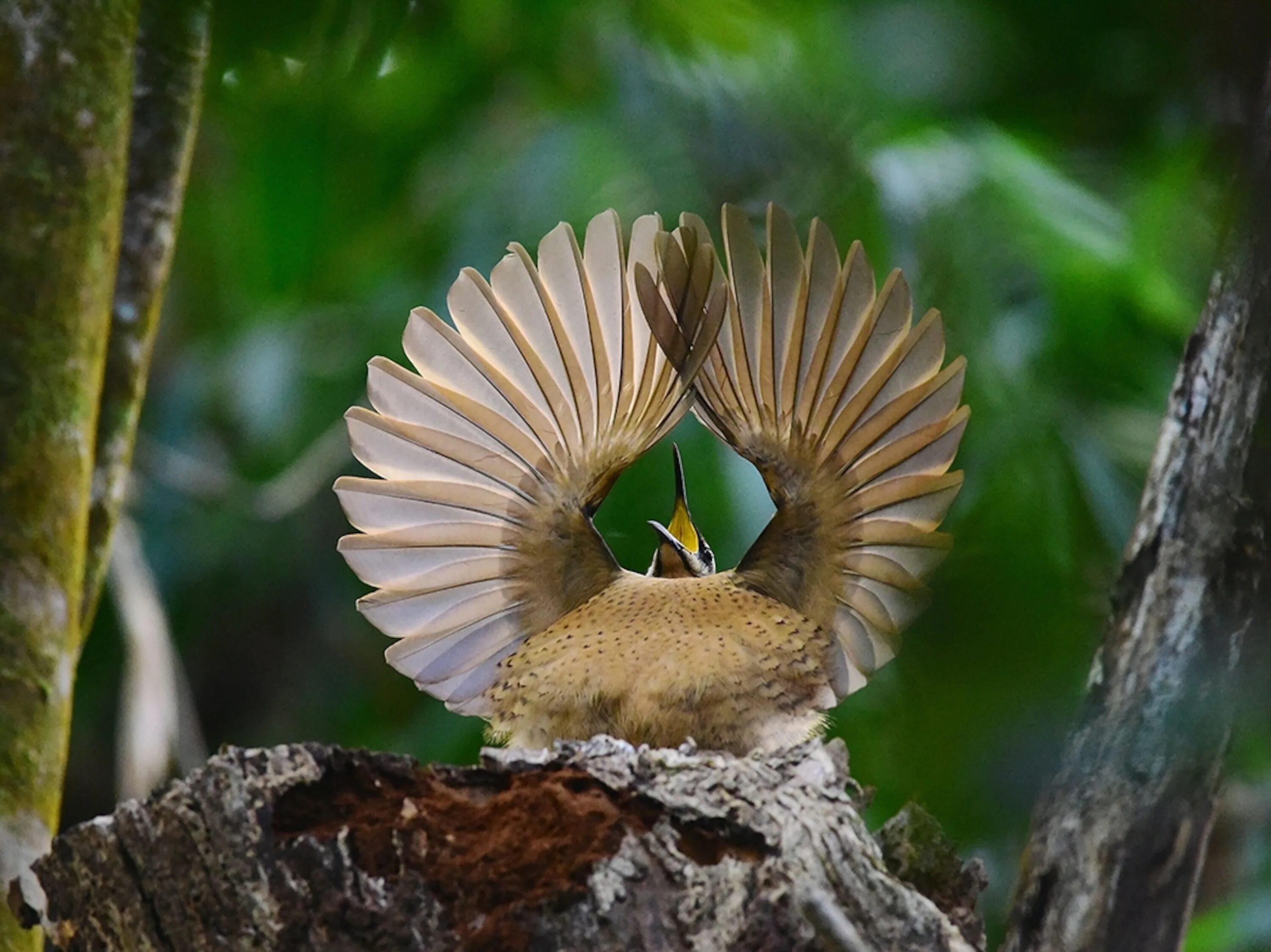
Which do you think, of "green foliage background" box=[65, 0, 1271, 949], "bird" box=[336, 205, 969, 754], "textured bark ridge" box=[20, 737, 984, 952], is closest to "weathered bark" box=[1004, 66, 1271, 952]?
"green foliage background" box=[65, 0, 1271, 949]

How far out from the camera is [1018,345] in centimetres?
354

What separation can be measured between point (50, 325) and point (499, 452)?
68 cm

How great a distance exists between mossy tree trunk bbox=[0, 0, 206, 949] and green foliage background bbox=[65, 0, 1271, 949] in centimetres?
28

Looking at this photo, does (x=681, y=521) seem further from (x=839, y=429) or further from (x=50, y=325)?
(x=50, y=325)

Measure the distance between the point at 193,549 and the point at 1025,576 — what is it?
4.99 meters

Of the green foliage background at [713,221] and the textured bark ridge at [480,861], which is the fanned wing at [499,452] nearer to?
the green foliage background at [713,221]

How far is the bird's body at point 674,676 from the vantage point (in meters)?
2.06

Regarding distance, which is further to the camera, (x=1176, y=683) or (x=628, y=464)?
(x=628, y=464)

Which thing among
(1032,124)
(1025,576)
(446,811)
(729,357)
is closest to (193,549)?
(729,357)

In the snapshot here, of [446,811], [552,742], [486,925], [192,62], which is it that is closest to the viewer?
[486,925]

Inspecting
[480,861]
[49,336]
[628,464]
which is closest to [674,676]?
[628,464]

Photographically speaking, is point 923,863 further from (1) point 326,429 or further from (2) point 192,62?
(1) point 326,429

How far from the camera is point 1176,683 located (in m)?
0.97

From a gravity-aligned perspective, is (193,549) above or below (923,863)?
above
